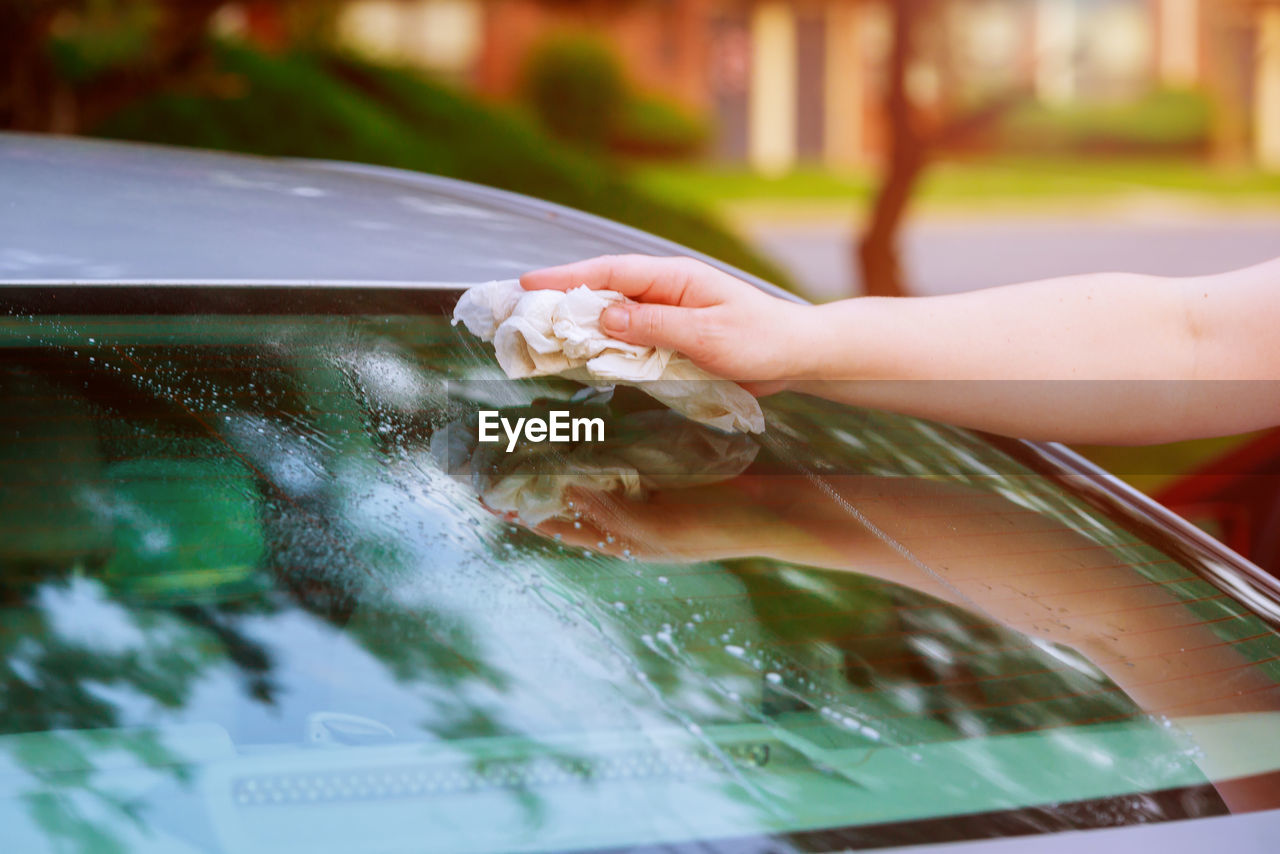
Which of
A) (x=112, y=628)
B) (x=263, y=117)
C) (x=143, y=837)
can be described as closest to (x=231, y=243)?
(x=112, y=628)

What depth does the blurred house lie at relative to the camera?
14.3 m

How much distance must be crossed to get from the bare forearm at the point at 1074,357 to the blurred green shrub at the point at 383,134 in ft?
19.9

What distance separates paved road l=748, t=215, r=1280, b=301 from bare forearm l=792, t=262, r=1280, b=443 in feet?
28.0

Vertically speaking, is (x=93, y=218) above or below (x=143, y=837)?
above

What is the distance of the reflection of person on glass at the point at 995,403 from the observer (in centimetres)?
142

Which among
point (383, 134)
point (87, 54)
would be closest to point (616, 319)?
point (87, 54)

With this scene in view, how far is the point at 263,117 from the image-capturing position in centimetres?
839

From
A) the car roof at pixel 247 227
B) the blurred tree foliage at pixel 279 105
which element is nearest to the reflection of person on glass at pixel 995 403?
the car roof at pixel 247 227

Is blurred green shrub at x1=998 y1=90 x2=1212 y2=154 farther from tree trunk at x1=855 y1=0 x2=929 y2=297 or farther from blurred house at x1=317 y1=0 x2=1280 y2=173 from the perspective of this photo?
tree trunk at x1=855 y1=0 x2=929 y2=297

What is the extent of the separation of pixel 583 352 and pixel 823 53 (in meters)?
15.9

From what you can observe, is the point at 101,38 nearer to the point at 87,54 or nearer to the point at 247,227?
the point at 87,54

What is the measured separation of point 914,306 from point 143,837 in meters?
1.00

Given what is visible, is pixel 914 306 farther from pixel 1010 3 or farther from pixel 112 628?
pixel 1010 3

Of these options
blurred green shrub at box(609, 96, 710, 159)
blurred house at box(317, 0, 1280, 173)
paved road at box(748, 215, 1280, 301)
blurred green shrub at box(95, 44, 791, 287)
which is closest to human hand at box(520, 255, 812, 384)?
blurred green shrub at box(95, 44, 791, 287)
